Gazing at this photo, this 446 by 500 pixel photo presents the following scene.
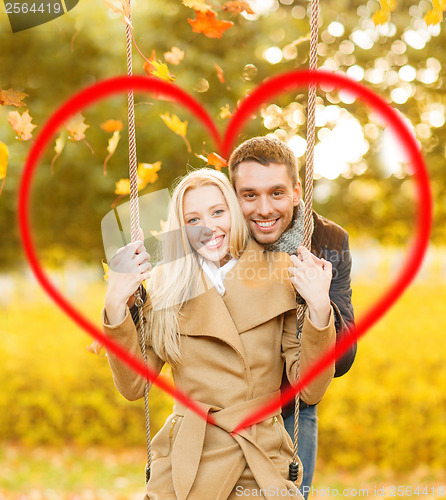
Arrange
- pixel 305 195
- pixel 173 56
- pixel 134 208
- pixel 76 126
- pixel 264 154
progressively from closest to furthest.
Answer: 1. pixel 305 195
2. pixel 134 208
3. pixel 264 154
4. pixel 76 126
5. pixel 173 56

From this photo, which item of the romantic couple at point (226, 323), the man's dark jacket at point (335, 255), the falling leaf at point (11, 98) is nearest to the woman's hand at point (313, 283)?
the romantic couple at point (226, 323)

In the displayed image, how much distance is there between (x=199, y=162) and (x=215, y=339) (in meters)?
2.35

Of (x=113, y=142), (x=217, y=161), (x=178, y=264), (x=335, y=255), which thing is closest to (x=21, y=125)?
(x=113, y=142)

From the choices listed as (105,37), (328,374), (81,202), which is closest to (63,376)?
(81,202)

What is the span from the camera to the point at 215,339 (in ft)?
7.23

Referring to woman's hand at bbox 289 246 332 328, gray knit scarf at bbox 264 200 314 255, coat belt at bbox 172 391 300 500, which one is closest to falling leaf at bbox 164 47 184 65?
gray knit scarf at bbox 264 200 314 255

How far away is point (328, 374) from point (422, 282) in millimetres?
4877

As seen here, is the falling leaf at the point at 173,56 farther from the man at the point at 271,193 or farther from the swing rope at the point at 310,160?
the swing rope at the point at 310,160

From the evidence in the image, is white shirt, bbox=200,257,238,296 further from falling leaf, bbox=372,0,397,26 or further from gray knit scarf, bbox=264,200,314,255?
falling leaf, bbox=372,0,397,26

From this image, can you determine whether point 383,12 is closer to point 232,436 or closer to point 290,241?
point 290,241

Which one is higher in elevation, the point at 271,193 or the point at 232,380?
the point at 271,193

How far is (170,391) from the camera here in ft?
7.22

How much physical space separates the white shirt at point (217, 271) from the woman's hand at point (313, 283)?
0.31 meters

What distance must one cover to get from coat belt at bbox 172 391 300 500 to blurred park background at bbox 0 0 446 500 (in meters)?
2.32
